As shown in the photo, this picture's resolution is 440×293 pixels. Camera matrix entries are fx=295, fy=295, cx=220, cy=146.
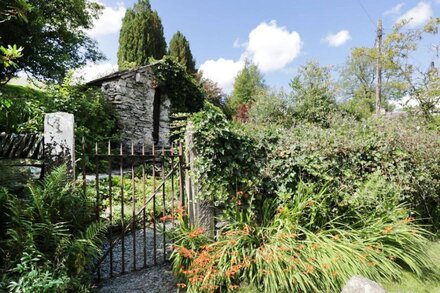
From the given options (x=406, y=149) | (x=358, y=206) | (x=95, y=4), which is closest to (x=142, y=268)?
(x=358, y=206)

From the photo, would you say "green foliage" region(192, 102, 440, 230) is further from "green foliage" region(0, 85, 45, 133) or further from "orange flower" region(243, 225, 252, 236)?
"green foliage" region(0, 85, 45, 133)

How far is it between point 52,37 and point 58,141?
12.5 metres

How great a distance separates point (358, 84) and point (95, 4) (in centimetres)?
2262

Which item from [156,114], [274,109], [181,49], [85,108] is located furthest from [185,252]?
[181,49]

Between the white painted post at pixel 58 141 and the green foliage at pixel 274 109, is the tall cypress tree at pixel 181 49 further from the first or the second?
the white painted post at pixel 58 141

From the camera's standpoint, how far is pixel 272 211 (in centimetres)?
439

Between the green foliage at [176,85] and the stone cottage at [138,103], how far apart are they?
200 mm

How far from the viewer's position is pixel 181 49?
21.9 meters

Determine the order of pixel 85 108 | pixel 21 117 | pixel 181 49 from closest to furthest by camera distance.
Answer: pixel 21 117, pixel 85 108, pixel 181 49

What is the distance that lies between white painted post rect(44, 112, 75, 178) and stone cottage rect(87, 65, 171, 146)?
20.3ft

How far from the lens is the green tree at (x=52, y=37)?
11.2 metres

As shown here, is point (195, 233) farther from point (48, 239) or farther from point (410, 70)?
point (410, 70)

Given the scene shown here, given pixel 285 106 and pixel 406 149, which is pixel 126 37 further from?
pixel 406 149

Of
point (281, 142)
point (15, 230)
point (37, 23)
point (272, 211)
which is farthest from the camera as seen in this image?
point (37, 23)
